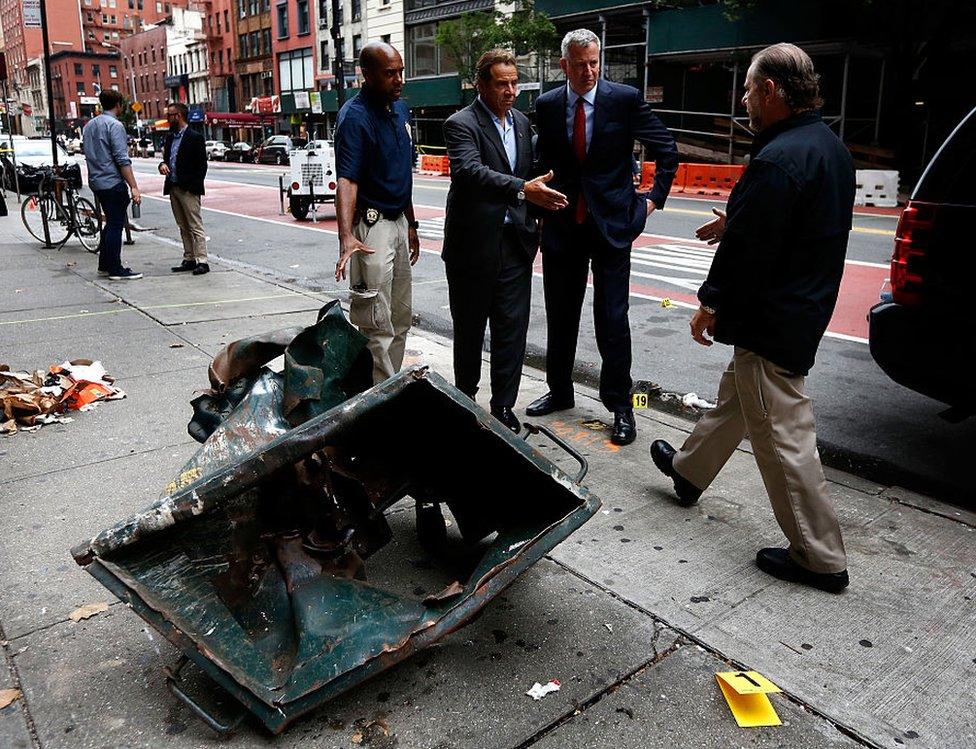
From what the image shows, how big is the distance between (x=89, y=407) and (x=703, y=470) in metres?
3.73

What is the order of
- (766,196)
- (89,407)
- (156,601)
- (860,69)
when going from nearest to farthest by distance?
(156,601), (766,196), (89,407), (860,69)

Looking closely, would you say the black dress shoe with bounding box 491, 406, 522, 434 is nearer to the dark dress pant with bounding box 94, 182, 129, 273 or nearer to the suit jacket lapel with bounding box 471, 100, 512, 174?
the suit jacket lapel with bounding box 471, 100, 512, 174

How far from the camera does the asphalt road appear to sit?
4.58 m

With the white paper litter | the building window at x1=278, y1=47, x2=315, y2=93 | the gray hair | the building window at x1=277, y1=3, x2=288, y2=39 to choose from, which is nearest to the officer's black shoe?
the white paper litter

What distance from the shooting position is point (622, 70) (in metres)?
32.6

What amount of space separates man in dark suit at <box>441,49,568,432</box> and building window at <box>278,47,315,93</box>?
6108 cm

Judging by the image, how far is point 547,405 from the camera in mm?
5105

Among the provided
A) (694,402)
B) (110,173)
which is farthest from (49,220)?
(694,402)

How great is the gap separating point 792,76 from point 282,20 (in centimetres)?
6989

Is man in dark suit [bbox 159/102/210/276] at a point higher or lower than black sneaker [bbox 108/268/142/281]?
higher

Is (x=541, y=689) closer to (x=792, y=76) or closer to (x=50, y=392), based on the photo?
(x=792, y=76)

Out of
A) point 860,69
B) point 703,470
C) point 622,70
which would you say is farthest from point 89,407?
point 622,70

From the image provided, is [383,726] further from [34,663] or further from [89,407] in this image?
[89,407]

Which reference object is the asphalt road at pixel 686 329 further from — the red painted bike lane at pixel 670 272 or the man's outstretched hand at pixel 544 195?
the man's outstretched hand at pixel 544 195
